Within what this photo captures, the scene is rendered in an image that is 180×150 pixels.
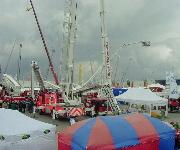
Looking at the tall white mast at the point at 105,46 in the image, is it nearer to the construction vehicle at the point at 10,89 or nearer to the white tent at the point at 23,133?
the construction vehicle at the point at 10,89

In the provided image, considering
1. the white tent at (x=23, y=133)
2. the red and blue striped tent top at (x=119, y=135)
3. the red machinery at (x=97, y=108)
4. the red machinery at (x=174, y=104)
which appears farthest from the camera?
the red machinery at (x=174, y=104)

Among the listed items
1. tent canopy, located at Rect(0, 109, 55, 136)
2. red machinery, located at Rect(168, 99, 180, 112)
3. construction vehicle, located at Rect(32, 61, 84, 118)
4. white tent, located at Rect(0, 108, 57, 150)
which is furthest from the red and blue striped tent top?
red machinery, located at Rect(168, 99, 180, 112)

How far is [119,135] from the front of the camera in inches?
478

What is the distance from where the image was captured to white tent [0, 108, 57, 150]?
12836 mm

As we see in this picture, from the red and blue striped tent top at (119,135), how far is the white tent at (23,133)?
815mm

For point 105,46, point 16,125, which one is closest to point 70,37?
point 105,46

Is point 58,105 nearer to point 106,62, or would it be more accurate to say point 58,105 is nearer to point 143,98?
point 106,62

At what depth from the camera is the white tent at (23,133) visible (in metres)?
12.8

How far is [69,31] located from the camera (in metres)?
32.9

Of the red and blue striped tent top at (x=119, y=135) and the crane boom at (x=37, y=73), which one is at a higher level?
the crane boom at (x=37, y=73)

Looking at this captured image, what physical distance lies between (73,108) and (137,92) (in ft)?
17.5

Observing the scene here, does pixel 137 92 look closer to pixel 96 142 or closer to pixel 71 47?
pixel 71 47

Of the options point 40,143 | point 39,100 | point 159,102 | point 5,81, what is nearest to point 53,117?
point 39,100

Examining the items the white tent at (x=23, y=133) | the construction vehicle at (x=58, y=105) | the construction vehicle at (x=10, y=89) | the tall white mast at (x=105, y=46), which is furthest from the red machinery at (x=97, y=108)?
the white tent at (x=23, y=133)
